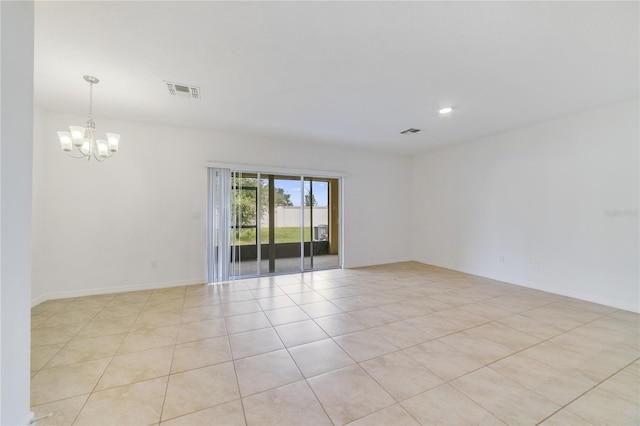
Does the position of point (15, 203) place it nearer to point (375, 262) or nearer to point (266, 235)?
point (266, 235)

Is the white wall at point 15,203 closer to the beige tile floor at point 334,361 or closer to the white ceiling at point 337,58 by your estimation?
the beige tile floor at point 334,361

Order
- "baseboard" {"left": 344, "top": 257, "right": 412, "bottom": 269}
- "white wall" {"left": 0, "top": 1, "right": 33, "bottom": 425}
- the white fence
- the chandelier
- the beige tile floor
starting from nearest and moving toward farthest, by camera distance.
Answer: "white wall" {"left": 0, "top": 1, "right": 33, "bottom": 425} → the beige tile floor → the chandelier → the white fence → "baseboard" {"left": 344, "top": 257, "right": 412, "bottom": 269}

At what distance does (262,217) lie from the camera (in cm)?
514

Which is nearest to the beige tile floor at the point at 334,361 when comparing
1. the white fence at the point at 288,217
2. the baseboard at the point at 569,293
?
the baseboard at the point at 569,293

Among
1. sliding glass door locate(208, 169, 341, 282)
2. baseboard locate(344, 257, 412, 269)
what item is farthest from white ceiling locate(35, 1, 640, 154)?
baseboard locate(344, 257, 412, 269)

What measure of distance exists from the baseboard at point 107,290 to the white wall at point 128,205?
2 centimetres

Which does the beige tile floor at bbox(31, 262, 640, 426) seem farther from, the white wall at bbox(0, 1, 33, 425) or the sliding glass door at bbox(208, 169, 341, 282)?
the sliding glass door at bbox(208, 169, 341, 282)

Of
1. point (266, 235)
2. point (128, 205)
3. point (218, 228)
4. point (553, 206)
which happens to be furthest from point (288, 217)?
point (553, 206)

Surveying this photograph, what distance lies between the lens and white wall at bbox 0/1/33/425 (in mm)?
1099

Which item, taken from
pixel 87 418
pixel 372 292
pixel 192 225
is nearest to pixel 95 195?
pixel 192 225

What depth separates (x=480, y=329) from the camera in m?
2.82

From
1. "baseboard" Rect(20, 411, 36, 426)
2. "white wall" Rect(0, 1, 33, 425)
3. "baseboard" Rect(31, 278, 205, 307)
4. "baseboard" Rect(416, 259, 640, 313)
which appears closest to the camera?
"white wall" Rect(0, 1, 33, 425)

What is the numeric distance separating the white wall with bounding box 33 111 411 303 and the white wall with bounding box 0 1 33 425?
277 centimetres

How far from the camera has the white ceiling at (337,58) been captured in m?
1.89
